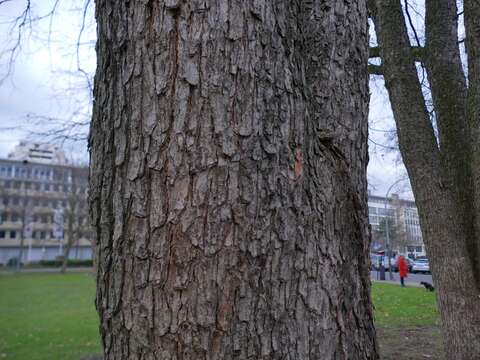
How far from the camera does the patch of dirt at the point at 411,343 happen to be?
5.80 meters

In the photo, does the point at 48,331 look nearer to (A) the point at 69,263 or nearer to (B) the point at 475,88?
(B) the point at 475,88

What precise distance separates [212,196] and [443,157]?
12.6ft

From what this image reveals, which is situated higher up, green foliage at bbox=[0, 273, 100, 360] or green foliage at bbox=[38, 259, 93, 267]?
green foliage at bbox=[0, 273, 100, 360]

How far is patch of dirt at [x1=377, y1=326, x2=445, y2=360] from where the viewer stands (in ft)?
19.0

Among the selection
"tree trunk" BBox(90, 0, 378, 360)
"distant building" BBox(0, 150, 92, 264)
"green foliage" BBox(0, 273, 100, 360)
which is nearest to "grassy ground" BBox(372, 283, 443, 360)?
"green foliage" BBox(0, 273, 100, 360)

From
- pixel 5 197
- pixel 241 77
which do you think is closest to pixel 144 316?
Answer: pixel 241 77

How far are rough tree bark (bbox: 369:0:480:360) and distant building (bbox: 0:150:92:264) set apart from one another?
97.7 feet

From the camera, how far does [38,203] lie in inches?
2189

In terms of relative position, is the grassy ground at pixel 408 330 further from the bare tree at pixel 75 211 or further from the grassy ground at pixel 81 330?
the bare tree at pixel 75 211

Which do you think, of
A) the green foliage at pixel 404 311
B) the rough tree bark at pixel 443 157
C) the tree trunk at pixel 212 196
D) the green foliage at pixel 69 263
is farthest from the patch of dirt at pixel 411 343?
the green foliage at pixel 69 263

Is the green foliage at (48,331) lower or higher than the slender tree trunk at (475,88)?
lower

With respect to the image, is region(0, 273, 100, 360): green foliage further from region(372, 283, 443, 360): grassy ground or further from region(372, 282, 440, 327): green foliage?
region(372, 282, 440, 327): green foliage

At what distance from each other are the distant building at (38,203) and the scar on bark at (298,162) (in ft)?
105

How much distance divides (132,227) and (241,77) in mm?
547
